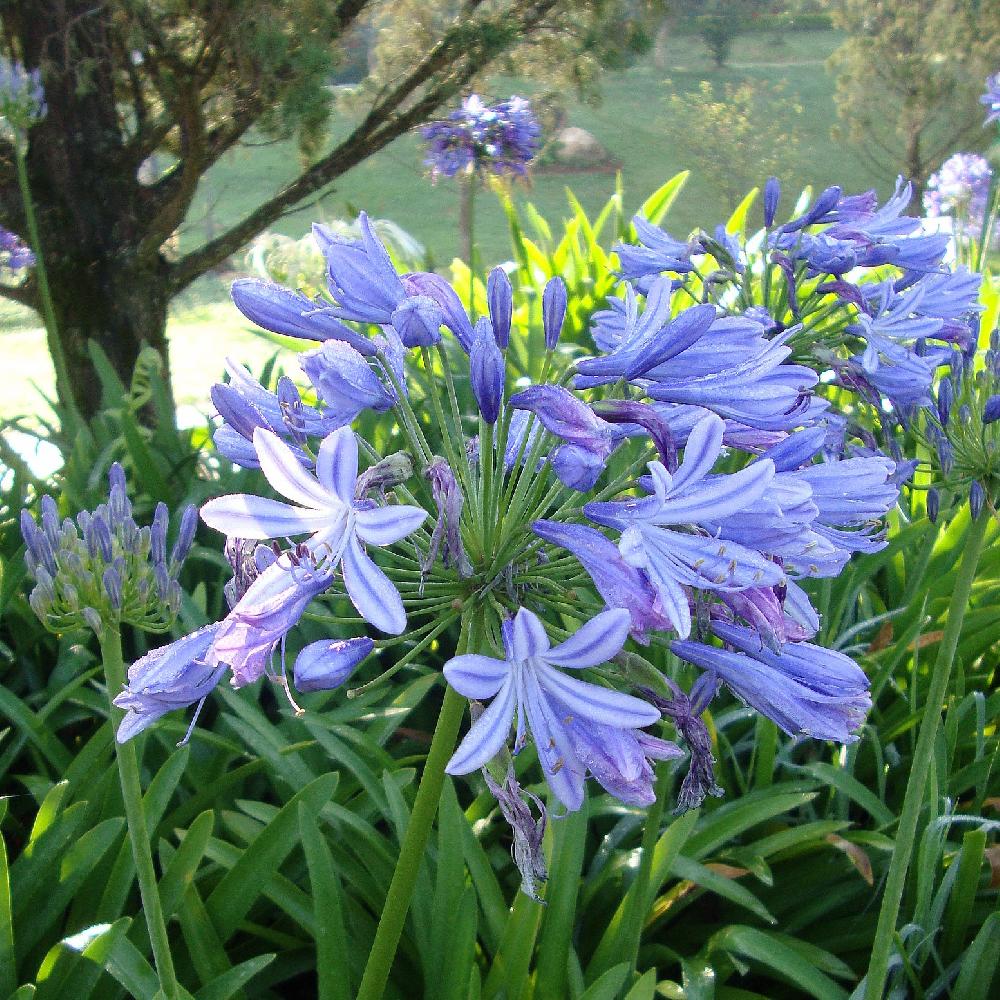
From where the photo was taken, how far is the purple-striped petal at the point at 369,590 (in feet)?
2.87

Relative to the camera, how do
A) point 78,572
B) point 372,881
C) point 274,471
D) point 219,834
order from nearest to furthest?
point 274,471
point 78,572
point 372,881
point 219,834

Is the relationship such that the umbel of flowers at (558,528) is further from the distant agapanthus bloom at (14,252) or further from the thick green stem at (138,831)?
the distant agapanthus bloom at (14,252)

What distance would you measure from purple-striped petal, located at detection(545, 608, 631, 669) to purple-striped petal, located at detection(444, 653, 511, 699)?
6 cm

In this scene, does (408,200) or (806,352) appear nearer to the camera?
(806,352)

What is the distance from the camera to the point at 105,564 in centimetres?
132

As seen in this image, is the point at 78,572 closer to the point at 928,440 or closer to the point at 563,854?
the point at 563,854

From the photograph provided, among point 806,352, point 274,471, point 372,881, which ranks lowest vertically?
point 372,881

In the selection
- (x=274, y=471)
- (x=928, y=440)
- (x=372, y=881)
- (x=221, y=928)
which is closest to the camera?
(x=274, y=471)

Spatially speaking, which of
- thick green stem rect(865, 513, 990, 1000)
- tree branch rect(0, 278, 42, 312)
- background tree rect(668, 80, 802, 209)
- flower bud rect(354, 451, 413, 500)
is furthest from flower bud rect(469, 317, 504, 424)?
background tree rect(668, 80, 802, 209)

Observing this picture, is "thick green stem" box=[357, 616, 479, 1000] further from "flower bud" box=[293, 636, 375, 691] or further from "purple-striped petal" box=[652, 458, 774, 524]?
"purple-striped petal" box=[652, 458, 774, 524]

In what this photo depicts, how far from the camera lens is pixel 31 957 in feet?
6.23

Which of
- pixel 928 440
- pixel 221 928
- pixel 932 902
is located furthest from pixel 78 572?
pixel 932 902

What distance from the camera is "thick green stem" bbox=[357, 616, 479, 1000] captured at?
1.11m

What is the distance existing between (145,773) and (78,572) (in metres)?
1.17
